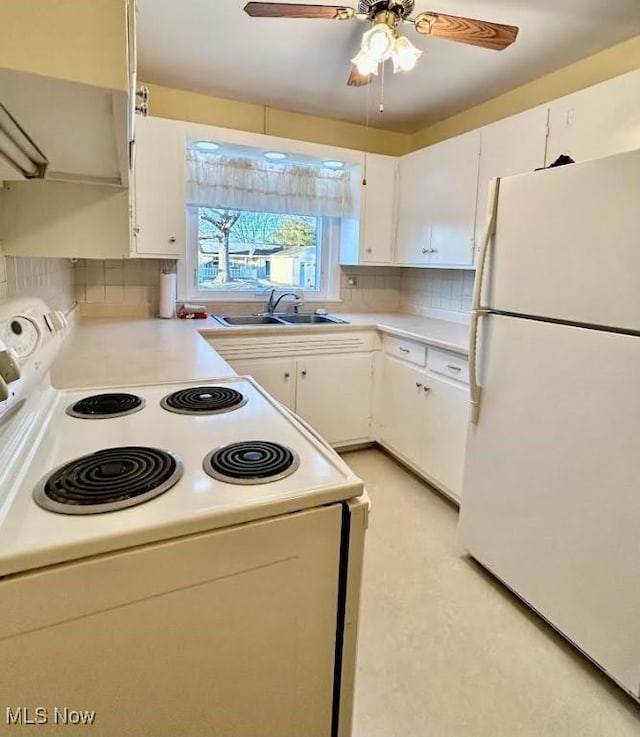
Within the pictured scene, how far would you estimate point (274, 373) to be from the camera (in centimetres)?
280

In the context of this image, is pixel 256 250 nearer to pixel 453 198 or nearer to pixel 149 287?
pixel 149 287

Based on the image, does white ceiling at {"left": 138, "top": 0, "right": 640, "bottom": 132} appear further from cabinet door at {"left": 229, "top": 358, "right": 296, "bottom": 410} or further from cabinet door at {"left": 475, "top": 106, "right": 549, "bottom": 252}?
cabinet door at {"left": 229, "top": 358, "right": 296, "bottom": 410}

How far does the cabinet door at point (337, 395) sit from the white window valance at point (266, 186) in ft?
3.80

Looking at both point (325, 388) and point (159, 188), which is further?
point (325, 388)

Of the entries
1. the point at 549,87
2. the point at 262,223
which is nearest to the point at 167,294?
the point at 262,223

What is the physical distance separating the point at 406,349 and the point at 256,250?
55.6 inches

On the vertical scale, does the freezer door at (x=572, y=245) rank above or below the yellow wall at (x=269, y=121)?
below

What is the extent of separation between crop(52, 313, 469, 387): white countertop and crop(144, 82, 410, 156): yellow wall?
4.41 ft

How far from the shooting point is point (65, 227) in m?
1.49

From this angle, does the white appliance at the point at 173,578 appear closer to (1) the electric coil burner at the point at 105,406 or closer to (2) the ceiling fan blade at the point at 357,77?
(1) the electric coil burner at the point at 105,406

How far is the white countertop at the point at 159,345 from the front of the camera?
1.53m

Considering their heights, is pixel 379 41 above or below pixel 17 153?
above

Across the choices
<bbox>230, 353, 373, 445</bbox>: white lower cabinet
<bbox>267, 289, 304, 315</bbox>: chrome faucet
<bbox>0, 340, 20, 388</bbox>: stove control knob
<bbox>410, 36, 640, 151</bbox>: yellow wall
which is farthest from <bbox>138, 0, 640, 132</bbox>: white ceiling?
<bbox>0, 340, 20, 388</bbox>: stove control knob

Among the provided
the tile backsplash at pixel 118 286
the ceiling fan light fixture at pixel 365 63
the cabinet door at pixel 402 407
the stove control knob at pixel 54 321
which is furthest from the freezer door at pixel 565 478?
the tile backsplash at pixel 118 286
